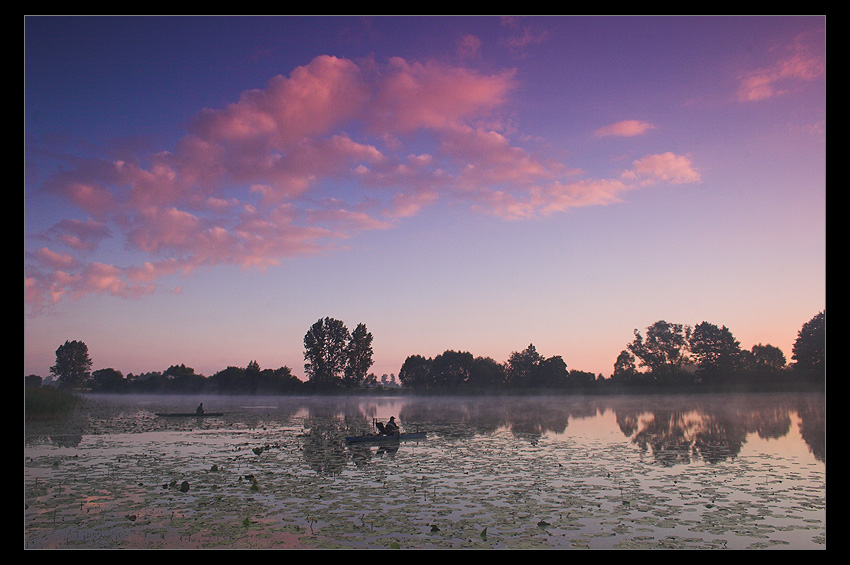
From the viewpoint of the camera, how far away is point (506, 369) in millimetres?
105438

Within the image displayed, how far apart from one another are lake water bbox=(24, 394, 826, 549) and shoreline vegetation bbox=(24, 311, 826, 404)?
64083 mm

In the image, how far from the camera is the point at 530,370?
326 ft

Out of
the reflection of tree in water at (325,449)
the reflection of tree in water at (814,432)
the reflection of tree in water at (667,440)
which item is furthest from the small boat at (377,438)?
the reflection of tree in water at (814,432)

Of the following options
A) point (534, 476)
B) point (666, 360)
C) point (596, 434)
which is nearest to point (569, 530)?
point (534, 476)

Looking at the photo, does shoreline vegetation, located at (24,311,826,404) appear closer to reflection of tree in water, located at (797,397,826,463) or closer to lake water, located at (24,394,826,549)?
reflection of tree in water, located at (797,397,826,463)

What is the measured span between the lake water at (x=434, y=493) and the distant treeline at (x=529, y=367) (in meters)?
66.8

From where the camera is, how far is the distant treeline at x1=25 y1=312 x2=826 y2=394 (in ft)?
286

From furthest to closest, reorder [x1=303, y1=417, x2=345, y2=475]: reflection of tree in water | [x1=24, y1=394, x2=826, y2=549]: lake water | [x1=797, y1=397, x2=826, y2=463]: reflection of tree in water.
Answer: [x1=797, y1=397, x2=826, y2=463]: reflection of tree in water
[x1=303, y1=417, x2=345, y2=475]: reflection of tree in water
[x1=24, y1=394, x2=826, y2=549]: lake water

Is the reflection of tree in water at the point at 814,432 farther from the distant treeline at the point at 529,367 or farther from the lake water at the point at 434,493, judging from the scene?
the distant treeline at the point at 529,367

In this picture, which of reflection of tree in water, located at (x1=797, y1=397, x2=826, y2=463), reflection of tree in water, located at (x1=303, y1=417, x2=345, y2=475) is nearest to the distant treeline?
reflection of tree in water, located at (x1=797, y1=397, x2=826, y2=463)

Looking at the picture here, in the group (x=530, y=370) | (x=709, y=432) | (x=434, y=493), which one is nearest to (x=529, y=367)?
(x=530, y=370)

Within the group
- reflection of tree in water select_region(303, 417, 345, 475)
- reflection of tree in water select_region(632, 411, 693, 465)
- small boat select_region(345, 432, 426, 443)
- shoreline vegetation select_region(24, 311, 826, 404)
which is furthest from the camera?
shoreline vegetation select_region(24, 311, 826, 404)
